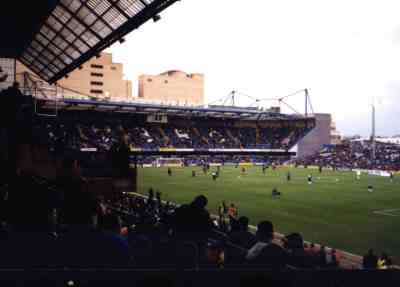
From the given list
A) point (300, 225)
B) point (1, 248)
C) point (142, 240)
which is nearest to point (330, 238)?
point (300, 225)

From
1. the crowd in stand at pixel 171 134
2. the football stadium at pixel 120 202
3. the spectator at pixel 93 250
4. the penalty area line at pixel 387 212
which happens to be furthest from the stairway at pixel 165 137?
the spectator at pixel 93 250

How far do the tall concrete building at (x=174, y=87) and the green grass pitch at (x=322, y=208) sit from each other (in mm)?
92888

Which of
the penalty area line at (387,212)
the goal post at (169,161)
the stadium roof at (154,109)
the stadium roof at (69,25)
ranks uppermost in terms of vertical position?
the stadium roof at (154,109)

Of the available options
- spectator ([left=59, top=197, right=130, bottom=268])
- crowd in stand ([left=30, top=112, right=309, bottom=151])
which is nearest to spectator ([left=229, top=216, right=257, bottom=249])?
spectator ([left=59, top=197, right=130, bottom=268])

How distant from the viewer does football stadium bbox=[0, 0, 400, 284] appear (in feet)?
13.6

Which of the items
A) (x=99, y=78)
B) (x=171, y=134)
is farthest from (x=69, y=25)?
(x=99, y=78)

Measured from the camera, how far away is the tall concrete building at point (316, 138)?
107 metres

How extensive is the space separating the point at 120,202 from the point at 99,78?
4117 inches

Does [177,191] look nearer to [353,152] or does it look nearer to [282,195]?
[282,195]

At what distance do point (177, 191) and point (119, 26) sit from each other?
784 inches

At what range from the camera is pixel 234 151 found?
234ft

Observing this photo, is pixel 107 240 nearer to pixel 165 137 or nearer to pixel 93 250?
pixel 93 250

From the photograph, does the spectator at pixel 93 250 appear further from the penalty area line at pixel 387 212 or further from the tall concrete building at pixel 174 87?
the tall concrete building at pixel 174 87

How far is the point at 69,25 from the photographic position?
1905cm
